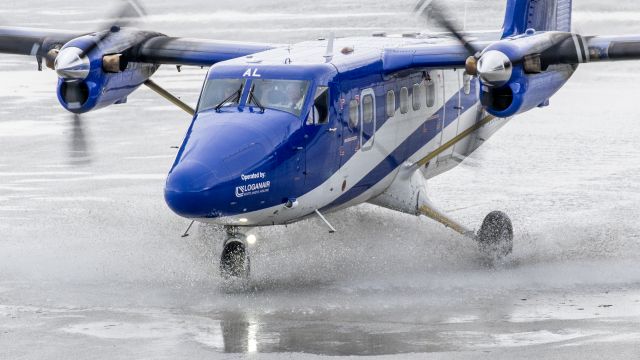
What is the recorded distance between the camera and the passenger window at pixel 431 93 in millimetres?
20625

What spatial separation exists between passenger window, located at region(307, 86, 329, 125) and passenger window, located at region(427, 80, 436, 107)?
309cm

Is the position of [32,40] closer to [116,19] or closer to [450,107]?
[116,19]

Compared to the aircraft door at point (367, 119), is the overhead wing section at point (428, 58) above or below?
above

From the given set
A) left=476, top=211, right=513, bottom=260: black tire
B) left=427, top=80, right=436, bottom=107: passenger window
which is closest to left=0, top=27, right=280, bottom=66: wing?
left=427, top=80, right=436, bottom=107: passenger window

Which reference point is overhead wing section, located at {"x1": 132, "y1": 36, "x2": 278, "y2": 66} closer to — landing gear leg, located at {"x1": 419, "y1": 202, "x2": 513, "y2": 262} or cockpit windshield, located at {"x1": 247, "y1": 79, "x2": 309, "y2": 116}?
cockpit windshield, located at {"x1": 247, "y1": 79, "x2": 309, "y2": 116}

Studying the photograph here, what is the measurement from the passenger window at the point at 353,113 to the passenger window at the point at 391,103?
36.4 inches

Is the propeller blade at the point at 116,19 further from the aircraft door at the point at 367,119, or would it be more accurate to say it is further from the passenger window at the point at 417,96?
the passenger window at the point at 417,96

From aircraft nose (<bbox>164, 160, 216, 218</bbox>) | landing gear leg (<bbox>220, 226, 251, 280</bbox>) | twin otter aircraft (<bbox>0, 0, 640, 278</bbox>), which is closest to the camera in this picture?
aircraft nose (<bbox>164, 160, 216, 218</bbox>)

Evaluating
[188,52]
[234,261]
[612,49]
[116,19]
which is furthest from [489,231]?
[116,19]

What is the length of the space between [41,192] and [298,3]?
39.2 m

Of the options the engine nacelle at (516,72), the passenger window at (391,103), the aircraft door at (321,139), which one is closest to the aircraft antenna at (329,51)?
the aircraft door at (321,139)

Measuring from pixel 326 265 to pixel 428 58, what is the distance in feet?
11.4

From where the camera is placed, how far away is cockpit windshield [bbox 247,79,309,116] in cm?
1770

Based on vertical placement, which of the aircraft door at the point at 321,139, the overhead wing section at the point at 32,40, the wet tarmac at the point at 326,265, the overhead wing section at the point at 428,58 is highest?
the overhead wing section at the point at 32,40
